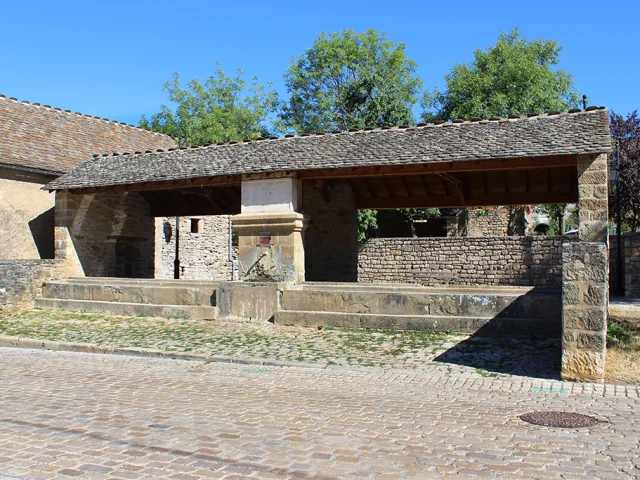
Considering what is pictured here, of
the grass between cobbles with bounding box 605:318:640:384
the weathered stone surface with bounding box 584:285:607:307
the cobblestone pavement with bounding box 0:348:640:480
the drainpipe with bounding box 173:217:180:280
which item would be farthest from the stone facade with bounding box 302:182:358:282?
the weathered stone surface with bounding box 584:285:607:307

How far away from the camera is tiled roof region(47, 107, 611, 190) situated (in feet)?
34.4

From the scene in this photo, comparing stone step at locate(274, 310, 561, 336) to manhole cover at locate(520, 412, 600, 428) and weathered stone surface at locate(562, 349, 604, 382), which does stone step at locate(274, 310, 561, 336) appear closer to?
weathered stone surface at locate(562, 349, 604, 382)

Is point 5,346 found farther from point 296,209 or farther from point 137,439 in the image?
point 137,439

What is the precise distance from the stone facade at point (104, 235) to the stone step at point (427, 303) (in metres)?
6.61

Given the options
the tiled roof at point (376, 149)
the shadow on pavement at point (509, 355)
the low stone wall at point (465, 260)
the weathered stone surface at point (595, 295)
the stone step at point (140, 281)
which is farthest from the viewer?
the low stone wall at point (465, 260)

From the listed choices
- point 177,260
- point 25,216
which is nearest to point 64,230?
point 25,216

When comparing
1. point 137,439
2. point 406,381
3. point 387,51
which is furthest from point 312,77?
point 137,439

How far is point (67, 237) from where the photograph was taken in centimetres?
1507

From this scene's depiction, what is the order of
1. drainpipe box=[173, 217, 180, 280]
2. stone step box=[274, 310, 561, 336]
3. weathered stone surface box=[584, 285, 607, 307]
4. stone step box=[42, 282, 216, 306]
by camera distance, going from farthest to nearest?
1. drainpipe box=[173, 217, 180, 280]
2. stone step box=[42, 282, 216, 306]
3. stone step box=[274, 310, 561, 336]
4. weathered stone surface box=[584, 285, 607, 307]

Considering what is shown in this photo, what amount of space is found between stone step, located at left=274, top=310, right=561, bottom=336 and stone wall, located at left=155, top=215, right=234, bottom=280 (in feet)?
36.6

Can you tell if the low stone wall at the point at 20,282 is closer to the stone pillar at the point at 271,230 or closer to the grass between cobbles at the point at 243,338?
the grass between cobbles at the point at 243,338

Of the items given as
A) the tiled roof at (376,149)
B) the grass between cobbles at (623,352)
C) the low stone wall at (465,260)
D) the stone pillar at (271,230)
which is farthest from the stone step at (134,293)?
the low stone wall at (465,260)

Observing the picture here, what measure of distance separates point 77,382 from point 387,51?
33.7 meters

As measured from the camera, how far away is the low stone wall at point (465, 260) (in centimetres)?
1980
